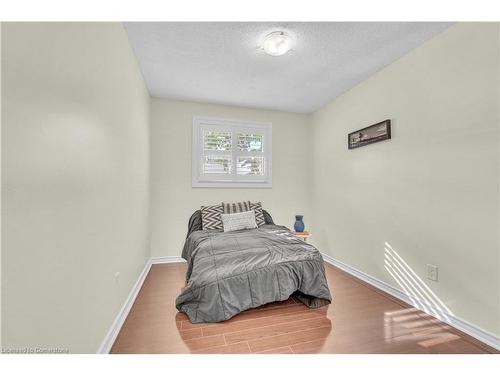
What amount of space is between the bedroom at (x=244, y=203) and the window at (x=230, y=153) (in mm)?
397

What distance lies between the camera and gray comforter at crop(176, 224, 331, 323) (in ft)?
6.19

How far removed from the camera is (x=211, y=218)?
126 inches

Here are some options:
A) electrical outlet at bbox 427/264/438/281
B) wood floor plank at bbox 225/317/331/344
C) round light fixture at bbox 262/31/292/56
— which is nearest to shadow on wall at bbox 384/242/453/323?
electrical outlet at bbox 427/264/438/281

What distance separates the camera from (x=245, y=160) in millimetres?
3854

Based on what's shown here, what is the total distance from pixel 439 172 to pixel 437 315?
1.29 meters

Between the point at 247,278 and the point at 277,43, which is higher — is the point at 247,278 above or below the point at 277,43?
below

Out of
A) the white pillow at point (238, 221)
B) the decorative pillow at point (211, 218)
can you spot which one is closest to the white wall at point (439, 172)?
the white pillow at point (238, 221)

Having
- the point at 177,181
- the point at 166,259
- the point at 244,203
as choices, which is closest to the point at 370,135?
the point at 244,203

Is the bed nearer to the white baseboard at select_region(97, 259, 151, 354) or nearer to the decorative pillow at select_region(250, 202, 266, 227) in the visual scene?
the white baseboard at select_region(97, 259, 151, 354)

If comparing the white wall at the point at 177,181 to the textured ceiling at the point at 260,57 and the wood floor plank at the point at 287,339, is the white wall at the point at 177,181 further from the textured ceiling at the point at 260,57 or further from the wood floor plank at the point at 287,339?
the wood floor plank at the point at 287,339

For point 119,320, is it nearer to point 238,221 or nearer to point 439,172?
point 238,221

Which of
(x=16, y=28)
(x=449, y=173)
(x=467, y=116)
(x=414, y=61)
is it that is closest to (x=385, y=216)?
(x=449, y=173)
